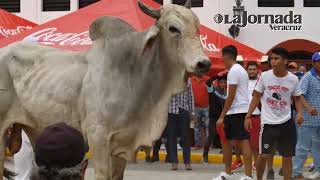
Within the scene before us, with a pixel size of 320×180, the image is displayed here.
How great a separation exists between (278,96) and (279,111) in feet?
0.67

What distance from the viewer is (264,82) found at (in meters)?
9.92

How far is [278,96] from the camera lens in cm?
984

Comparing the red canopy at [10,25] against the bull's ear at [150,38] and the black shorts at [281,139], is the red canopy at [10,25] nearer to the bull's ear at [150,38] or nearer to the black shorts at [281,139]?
the black shorts at [281,139]

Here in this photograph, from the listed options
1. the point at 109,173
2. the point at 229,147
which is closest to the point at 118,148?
the point at 109,173

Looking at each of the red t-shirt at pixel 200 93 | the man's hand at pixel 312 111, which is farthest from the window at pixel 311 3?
the man's hand at pixel 312 111

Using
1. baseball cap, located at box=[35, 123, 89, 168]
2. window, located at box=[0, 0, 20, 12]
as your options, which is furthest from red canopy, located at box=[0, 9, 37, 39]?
baseball cap, located at box=[35, 123, 89, 168]

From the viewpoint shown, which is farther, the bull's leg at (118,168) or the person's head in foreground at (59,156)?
the bull's leg at (118,168)

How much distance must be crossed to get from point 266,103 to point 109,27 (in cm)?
329

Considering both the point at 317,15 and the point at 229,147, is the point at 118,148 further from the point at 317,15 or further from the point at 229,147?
the point at 317,15

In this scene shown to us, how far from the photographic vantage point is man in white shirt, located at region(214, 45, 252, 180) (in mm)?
10578

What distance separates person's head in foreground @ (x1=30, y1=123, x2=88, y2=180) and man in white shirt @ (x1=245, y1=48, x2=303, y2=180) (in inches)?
271

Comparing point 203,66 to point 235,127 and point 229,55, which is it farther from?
point 229,55

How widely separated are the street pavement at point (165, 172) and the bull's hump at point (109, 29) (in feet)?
15.5

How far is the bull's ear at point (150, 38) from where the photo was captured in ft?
23.1
